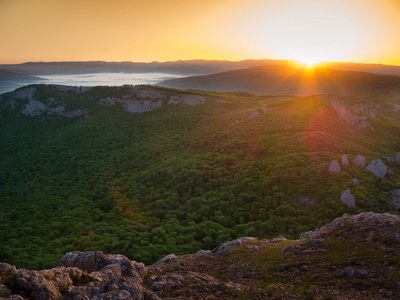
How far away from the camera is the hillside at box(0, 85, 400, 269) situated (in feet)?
102

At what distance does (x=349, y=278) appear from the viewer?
14766 mm

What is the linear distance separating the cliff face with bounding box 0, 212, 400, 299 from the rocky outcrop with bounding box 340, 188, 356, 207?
11430 mm

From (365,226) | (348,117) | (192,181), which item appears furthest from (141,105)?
(365,226)

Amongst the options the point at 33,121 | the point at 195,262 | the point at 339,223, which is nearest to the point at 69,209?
the point at 195,262

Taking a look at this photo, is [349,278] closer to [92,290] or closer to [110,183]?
[92,290]

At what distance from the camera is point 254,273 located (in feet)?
58.5

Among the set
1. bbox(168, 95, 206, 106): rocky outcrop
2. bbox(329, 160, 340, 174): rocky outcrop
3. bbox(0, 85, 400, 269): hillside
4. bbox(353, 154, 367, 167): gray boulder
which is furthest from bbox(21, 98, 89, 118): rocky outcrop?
bbox(353, 154, 367, 167): gray boulder

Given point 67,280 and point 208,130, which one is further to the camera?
point 208,130

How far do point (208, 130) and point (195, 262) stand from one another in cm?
5617

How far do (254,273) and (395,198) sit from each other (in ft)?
84.4

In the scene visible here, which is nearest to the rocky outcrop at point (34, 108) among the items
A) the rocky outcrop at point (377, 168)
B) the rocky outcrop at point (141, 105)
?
the rocky outcrop at point (141, 105)

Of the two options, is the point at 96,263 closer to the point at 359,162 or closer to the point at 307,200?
→ the point at 307,200

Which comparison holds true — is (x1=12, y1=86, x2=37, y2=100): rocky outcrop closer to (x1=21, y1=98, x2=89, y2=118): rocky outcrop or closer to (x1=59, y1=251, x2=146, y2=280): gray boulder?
(x1=21, y1=98, x2=89, y2=118): rocky outcrop

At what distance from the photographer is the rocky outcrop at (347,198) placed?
102 ft
